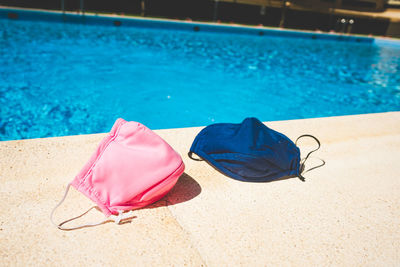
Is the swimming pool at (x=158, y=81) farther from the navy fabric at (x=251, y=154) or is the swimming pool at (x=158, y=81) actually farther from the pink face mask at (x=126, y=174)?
the pink face mask at (x=126, y=174)

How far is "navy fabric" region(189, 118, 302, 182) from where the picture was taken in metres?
2.29

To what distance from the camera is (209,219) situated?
1847 mm

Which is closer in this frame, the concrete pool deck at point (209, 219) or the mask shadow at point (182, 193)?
the concrete pool deck at point (209, 219)

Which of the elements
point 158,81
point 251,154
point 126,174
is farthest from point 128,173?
point 158,81

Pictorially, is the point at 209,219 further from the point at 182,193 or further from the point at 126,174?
the point at 126,174

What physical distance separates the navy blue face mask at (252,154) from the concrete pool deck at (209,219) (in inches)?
3.4

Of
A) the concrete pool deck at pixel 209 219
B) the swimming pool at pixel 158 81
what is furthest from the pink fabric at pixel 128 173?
the swimming pool at pixel 158 81

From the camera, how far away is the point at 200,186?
7.18 ft

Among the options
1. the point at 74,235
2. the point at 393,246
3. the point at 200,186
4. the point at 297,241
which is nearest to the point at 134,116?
the point at 200,186

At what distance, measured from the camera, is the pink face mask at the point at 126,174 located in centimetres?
179

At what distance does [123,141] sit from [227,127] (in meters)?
1.14

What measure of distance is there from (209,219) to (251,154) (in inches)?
27.3

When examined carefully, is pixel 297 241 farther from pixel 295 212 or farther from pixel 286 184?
pixel 286 184

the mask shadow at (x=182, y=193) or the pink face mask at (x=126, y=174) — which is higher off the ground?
the pink face mask at (x=126, y=174)
